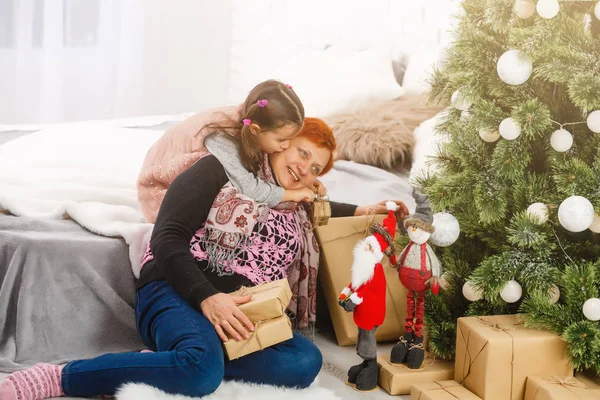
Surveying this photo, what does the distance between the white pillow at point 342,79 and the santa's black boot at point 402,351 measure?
45.0 inches

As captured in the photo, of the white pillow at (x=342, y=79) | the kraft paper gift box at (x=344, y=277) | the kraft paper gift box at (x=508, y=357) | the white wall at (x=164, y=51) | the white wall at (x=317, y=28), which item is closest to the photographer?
the kraft paper gift box at (x=508, y=357)

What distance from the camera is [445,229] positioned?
67.7 inches

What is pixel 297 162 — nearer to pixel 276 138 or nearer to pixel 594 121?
pixel 276 138

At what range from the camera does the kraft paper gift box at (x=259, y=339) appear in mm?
1592

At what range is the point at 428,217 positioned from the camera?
173 cm

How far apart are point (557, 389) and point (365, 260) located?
501mm

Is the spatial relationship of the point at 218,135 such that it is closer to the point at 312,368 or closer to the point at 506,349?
the point at 312,368

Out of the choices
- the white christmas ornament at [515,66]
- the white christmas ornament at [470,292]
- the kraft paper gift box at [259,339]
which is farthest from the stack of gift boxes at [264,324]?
the white christmas ornament at [515,66]

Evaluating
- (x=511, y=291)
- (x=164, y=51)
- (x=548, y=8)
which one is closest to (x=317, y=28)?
(x=164, y=51)

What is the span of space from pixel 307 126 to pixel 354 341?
63 cm

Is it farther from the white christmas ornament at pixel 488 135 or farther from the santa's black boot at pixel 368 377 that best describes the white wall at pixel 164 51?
the santa's black boot at pixel 368 377

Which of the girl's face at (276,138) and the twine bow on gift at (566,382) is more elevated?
the girl's face at (276,138)

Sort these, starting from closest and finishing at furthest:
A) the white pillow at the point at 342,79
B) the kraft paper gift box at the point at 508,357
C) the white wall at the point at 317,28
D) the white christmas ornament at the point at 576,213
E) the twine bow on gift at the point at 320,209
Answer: the white christmas ornament at the point at 576,213, the kraft paper gift box at the point at 508,357, the twine bow on gift at the point at 320,209, the white pillow at the point at 342,79, the white wall at the point at 317,28

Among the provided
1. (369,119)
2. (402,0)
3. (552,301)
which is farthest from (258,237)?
(402,0)
